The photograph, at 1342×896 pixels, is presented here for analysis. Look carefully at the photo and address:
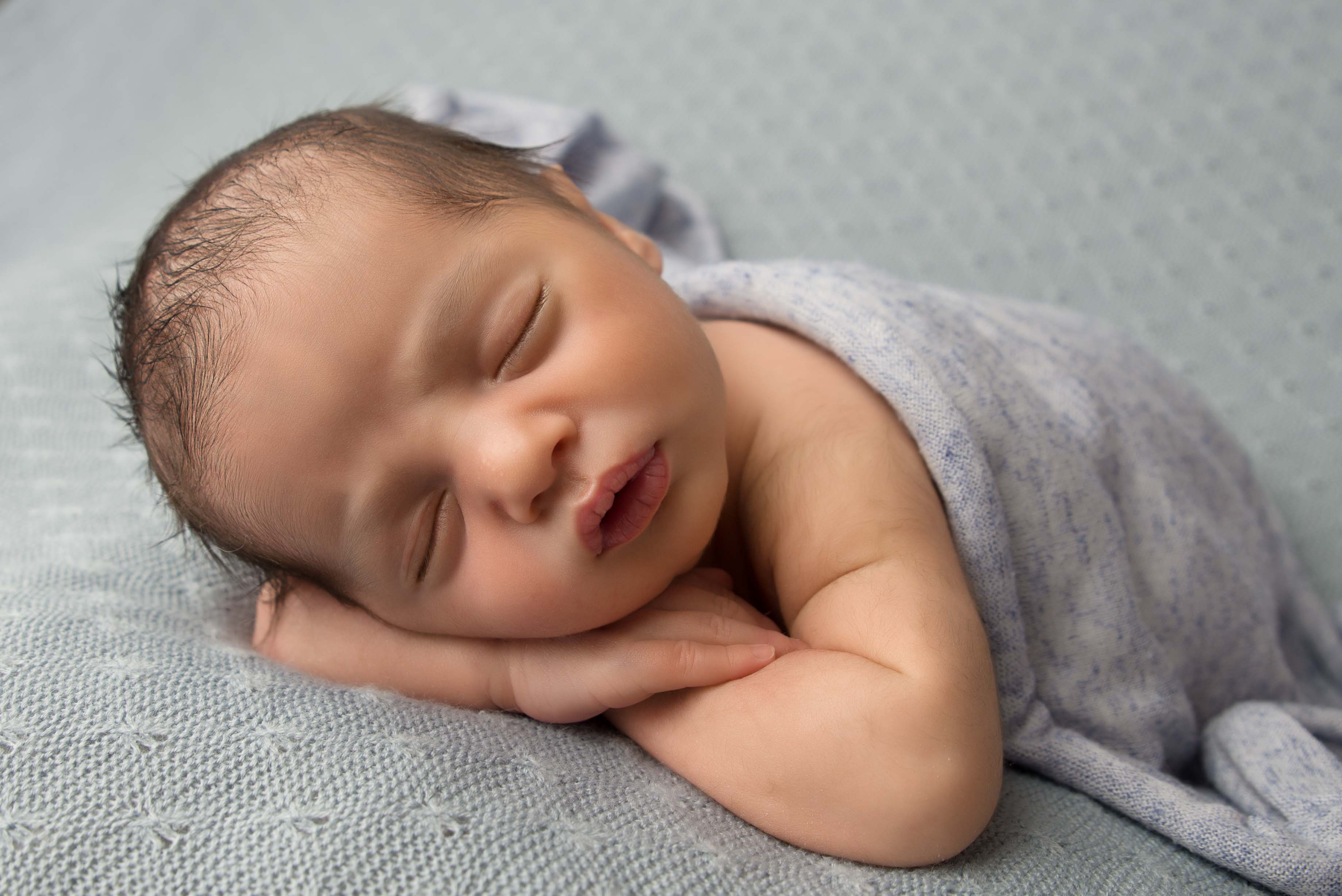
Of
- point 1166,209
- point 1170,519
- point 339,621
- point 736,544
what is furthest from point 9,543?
point 1166,209

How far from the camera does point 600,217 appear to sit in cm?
96

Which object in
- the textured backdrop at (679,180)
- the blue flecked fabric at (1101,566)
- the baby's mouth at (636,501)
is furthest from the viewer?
the blue flecked fabric at (1101,566)

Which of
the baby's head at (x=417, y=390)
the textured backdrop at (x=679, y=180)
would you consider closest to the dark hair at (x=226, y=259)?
the baby's head at (x=417, y=390)

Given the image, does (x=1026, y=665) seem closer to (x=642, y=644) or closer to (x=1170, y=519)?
(x=1170, y=519)

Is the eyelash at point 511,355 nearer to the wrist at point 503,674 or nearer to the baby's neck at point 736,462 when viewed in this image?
the wrist at point 503,674

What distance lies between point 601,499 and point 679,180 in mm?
1017

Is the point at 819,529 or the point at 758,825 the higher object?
the point at 819,529

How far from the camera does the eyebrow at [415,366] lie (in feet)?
2.44

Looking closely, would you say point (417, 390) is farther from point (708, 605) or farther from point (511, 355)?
point (708, 605)

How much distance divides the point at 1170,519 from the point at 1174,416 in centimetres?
18

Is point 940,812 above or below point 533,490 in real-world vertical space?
below

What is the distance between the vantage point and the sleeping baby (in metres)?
0.73

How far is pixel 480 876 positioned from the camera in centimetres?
63

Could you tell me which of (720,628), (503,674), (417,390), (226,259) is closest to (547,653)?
(503,674)
